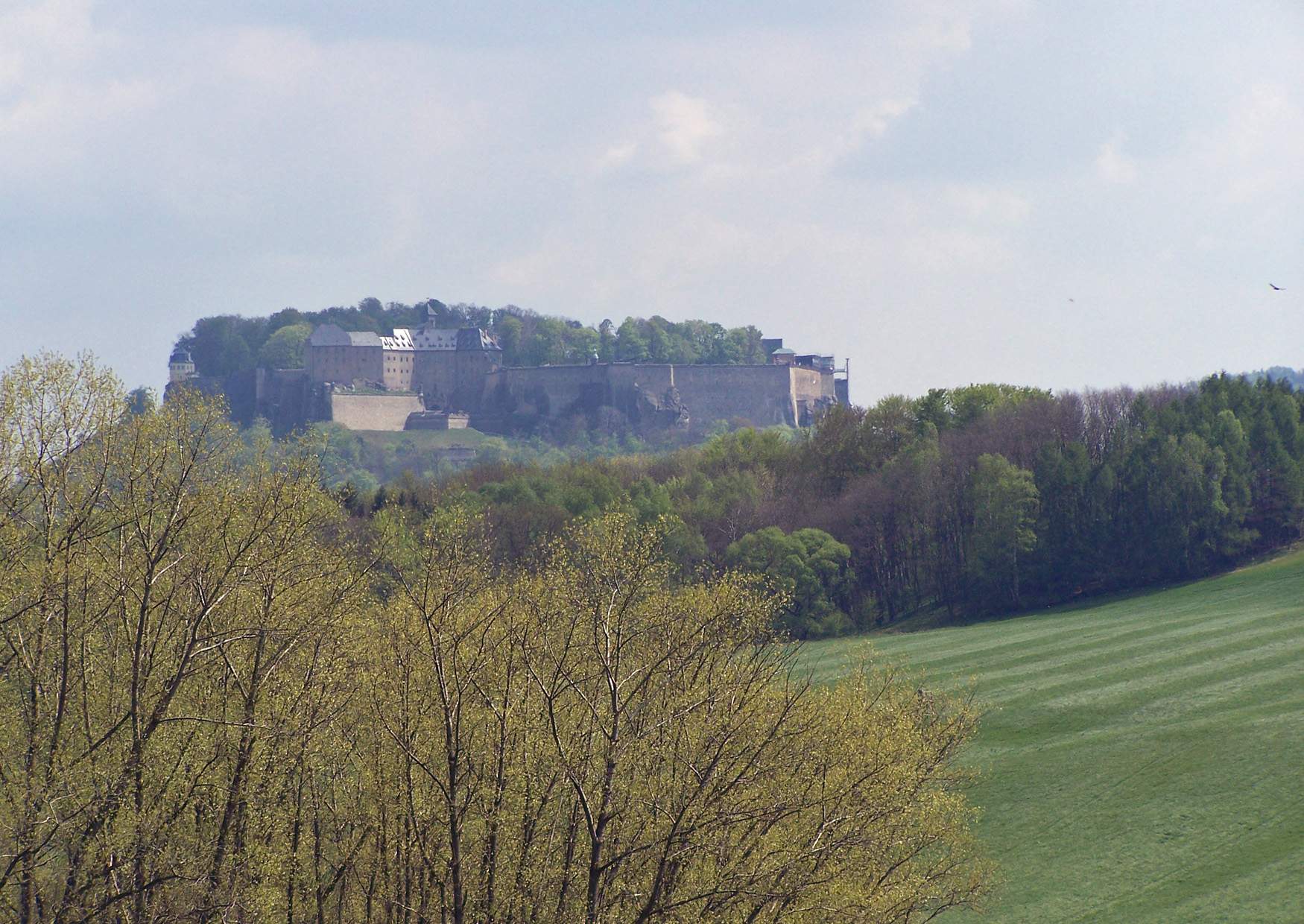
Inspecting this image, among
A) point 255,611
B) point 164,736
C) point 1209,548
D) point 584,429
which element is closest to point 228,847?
point 164,736

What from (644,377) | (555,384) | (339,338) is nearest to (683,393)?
(644,377)

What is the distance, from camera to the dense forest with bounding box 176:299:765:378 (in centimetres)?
16612

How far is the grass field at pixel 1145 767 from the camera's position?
22.1 metres

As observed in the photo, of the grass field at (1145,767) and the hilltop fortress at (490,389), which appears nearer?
the grass field at (1145,767)

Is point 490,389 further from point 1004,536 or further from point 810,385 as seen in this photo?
point 1004,536

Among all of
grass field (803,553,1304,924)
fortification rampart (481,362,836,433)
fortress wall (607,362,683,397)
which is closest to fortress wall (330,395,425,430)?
fortification rampart (481,362,836,433)

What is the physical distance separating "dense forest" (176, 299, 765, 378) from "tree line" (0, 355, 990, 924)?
142203 millimetres

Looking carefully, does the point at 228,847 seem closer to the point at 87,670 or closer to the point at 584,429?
the point at 87,670

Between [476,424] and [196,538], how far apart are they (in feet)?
436

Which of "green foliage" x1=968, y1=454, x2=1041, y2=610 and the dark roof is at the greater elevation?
the dark roof

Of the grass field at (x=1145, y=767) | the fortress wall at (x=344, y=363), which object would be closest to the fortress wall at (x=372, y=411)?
the fortress wall at (x=344, y=363)

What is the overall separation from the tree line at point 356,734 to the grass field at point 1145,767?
4.27 metres

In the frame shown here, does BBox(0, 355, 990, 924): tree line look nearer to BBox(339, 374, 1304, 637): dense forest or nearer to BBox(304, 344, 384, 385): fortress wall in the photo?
BBox(339, 374, 1304, 637): dense forest

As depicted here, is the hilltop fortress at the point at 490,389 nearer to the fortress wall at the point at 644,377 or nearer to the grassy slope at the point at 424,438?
the fortress wall at the point at 644,377
